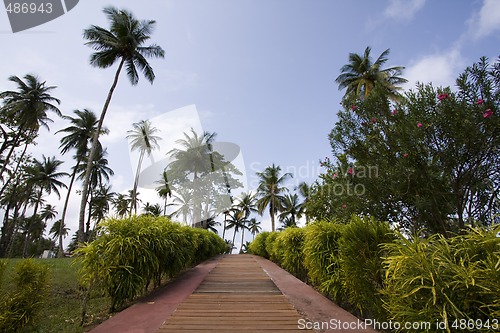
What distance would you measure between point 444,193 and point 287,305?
3938 millimetres

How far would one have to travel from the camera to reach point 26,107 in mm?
19703

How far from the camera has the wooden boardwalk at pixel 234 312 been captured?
9.96 ft

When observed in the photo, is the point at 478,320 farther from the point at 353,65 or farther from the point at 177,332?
the point at 353,65

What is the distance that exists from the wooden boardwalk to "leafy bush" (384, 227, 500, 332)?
1.51 meters

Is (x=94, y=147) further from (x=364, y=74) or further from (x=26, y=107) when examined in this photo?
(x=364, y=74)

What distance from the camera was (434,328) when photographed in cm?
179

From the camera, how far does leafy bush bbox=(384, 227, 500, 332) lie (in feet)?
5.64

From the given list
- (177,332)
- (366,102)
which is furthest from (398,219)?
(177,332)

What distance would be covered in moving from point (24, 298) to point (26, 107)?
23.2 meters

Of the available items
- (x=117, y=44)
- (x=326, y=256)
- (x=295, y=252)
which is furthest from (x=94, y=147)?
(x=326, y=256)

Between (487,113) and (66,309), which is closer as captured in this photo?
(487,113)

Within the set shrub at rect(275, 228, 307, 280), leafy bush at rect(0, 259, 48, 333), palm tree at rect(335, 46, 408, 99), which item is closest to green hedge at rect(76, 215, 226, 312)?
leafy bush at rect(0, 259, 48, 333)

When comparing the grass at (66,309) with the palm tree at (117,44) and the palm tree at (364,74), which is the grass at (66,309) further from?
the palm tree at (364,74)

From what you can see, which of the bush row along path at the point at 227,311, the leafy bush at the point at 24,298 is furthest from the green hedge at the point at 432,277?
the leafy bush at the point at 24,298
